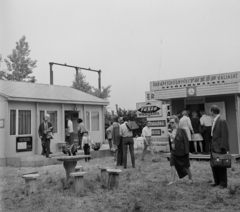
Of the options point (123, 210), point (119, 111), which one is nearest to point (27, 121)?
point (123, 210)

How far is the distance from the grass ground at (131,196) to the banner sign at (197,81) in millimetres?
4318

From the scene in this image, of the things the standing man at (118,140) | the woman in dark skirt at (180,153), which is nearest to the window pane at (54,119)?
the standing man at (118,140)

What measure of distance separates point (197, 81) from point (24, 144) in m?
7.71

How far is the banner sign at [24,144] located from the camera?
1348 cm

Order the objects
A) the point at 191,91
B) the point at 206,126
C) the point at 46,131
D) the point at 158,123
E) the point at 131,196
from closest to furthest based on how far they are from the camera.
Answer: the point at 131,196
the point at 206,126
the point at 46,131
the point at 191,91
the point at 158,123

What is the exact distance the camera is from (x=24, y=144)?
13750 mm

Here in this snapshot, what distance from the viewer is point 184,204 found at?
19.2 feet

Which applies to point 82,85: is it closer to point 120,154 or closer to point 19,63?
point 19,63

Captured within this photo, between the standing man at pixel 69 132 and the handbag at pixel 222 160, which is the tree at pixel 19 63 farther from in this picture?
the handbag at pixel 222 160

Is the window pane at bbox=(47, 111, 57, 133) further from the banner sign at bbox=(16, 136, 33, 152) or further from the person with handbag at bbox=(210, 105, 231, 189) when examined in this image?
the person with handbag at bbox=(210, 105, 231, 189)

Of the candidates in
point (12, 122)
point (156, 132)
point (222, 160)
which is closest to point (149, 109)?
point (156, 132)

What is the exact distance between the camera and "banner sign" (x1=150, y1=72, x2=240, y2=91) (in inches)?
476

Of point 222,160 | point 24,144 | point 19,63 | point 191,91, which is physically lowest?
point 222,160

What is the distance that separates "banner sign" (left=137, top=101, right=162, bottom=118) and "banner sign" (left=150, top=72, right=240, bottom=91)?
105 centimetres
